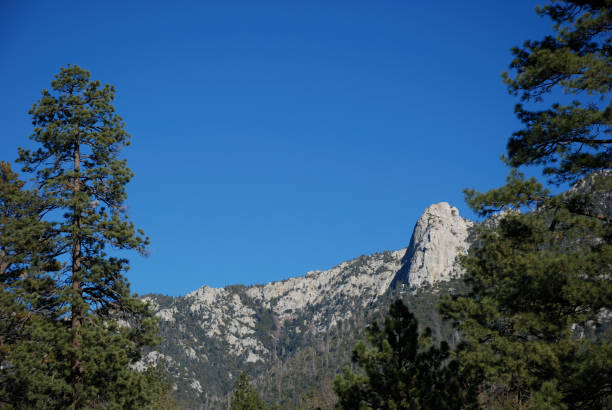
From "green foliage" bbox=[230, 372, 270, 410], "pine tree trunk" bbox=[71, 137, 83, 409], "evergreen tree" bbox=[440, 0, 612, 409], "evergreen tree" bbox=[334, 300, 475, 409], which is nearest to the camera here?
"evergreen tree" bbox=[440, 0, 612, 409]

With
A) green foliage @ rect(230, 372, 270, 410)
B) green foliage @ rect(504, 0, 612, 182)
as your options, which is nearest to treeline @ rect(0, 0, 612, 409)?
green foliage @ rect(504, 0, 612, 182)

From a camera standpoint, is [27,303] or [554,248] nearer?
[554,248]

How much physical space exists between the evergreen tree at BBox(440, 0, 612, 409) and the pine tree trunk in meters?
11.0

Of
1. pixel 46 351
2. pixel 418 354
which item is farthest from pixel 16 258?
pixel 418 354

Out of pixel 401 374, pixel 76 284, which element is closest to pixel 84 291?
pixel 76 284

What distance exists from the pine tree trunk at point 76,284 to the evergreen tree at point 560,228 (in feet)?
36.0

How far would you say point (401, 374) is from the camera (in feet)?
46.4

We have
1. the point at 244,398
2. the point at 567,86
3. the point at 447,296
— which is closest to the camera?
the point at 567,86

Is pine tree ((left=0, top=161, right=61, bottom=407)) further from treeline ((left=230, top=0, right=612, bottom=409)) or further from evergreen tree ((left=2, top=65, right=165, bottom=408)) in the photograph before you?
treeline ((left=230, top=0, right=612, bottom=409))

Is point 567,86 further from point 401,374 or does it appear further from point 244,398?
point 244,398

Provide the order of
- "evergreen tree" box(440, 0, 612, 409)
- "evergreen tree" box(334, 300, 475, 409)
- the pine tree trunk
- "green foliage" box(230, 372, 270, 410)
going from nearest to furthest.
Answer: "evergreen tree" box(440, 0, 612, 409)
"evergreen tree" box(334, 300, 475, 409)
the pine tree trunk
"green foliage" box(230, 372, 270, 410)

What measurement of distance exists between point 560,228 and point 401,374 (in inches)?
226

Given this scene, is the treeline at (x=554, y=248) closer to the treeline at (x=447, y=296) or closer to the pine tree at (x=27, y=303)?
the treeline at (x=447, y=296)

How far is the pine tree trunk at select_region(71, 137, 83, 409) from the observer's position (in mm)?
15006
